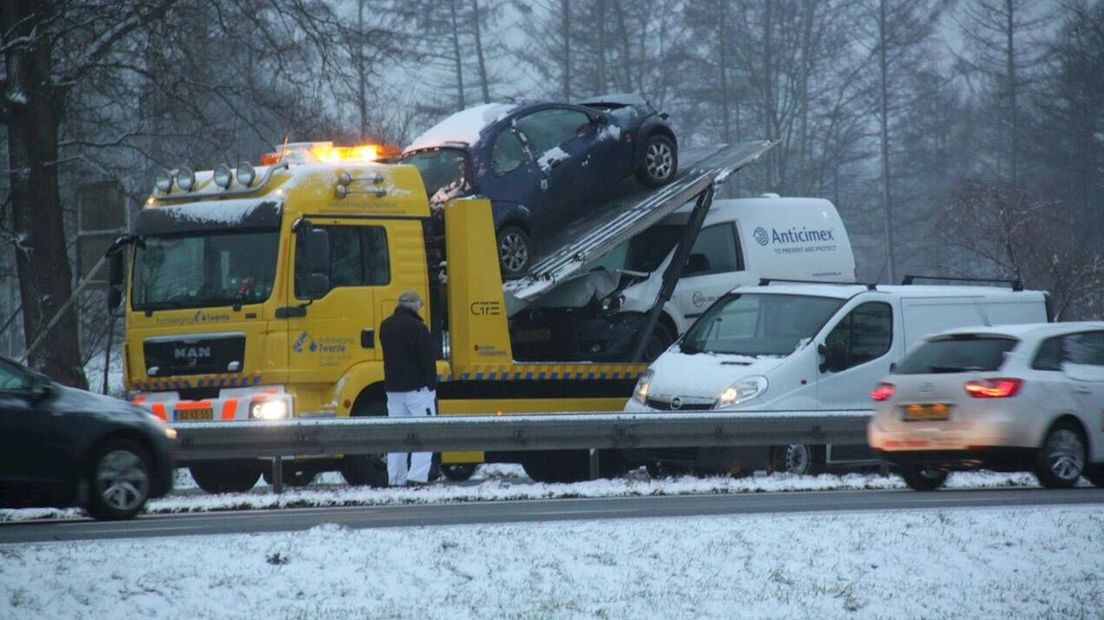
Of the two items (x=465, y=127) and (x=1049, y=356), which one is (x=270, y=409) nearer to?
(x=465, y=127)

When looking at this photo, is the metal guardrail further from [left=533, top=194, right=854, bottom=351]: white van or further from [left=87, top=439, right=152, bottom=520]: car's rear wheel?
[left=87, top=439, right=152, bottom=520]: car's rear wheel

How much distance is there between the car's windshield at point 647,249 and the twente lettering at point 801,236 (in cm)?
144

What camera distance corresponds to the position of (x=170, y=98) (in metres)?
23.4

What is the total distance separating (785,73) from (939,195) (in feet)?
23.4

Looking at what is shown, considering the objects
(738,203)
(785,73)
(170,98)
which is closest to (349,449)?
(738,203)

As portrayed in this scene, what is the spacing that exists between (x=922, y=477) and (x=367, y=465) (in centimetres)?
519

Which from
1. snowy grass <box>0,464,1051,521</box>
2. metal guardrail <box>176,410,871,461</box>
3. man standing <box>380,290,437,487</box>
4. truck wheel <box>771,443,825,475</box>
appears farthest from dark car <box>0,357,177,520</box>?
truck wheel <box>771,443,825,475</box>

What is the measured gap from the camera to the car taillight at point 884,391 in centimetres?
1563

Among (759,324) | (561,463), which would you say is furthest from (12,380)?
(759,324)

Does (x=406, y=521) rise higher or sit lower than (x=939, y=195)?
lower

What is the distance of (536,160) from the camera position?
18.4 m

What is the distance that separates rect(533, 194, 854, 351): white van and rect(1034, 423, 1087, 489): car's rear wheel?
5.25m

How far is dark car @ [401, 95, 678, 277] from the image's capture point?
1783cm

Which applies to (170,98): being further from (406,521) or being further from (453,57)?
(453,57)
